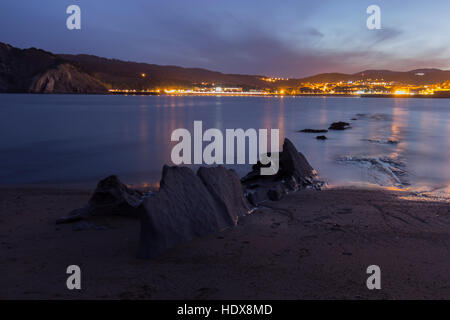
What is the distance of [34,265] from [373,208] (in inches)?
191

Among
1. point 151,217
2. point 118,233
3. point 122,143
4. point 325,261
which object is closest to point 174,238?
point 151,217

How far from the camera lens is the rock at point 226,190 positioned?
15.3ft

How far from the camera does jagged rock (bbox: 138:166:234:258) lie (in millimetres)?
3586

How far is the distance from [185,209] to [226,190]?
1042 mm

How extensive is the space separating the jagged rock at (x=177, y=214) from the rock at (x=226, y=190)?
0.34 ft

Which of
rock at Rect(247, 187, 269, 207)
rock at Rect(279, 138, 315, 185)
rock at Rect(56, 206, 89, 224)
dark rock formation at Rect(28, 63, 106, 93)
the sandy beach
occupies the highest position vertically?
dark rock formation at Rect(28, 63, 106, 93)

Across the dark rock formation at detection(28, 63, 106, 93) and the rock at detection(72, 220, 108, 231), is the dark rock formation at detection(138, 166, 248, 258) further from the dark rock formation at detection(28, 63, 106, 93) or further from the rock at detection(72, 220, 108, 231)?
the dark rock formation at detection(28, 63, 106, 93)

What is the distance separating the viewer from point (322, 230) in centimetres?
437

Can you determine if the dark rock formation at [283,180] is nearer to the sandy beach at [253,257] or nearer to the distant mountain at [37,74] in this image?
the sandy beach at [253,257]

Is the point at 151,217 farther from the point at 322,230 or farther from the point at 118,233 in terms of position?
the point at 322,230

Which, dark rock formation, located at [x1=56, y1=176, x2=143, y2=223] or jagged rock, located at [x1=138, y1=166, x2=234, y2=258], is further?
dark rock formation, located at [x1=56, y1=176, x2=143, y2=223]

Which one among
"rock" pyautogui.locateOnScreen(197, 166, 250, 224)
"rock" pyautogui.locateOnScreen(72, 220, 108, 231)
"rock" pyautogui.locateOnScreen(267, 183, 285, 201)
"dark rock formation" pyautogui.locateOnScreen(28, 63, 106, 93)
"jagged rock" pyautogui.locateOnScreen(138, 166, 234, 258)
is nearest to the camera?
"jagged rock" pyautogui.locateOnScreen(138, 166, 234, 258)

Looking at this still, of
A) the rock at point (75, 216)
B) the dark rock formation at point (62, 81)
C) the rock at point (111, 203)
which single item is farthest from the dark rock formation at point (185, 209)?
the dark rock formation at point (62, 81)

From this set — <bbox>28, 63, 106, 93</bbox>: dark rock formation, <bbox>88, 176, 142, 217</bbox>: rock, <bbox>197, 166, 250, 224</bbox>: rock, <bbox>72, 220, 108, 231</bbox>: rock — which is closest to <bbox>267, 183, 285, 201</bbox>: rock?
<bbox>197, 166, 250, 224</bbox>: rock
